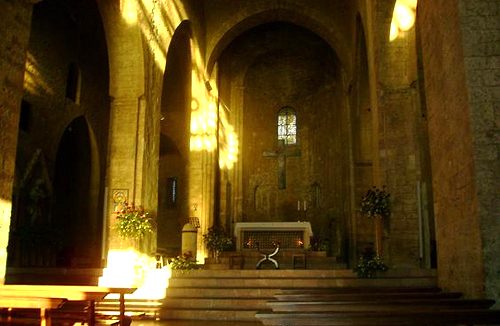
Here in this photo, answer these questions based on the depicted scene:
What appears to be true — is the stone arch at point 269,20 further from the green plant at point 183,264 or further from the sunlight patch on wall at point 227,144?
the green plant at point 183,264

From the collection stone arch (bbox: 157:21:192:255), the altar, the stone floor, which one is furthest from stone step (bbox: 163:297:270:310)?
stone arch (bbox: 157:21:192:255)

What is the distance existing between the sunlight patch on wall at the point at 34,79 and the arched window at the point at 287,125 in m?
12.4

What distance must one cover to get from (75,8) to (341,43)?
10711mm

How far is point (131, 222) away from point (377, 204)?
6048mm

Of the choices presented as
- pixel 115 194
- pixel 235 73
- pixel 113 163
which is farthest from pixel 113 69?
pixel 235 73

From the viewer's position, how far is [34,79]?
1673cm

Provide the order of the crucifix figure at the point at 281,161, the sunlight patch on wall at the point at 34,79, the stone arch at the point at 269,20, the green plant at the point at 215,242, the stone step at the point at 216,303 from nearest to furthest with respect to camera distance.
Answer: the stone step at the point at 216,303 → the sunlight patch on wall at the point at 34,79 → the green plant at the point at 215,242 → the stone arch at the point at 269,20 → the crucifix figure at the point at 281,161

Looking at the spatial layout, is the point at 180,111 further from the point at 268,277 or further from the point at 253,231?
the point at 268,277

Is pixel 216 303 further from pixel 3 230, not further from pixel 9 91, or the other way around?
pixel 9 91

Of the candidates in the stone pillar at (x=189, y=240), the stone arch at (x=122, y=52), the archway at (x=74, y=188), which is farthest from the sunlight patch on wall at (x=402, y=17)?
Result: the archway at (x=74, y=188)

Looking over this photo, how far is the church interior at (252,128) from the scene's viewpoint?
6.52 meters

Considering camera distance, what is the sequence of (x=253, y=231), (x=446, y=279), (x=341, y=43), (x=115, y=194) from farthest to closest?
(x=341, y=43)
(x=253, y=231)
(x=115, y=194)
(x=446, y=279)

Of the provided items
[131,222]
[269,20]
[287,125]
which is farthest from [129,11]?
[287,125]

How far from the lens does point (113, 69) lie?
13.5 m
